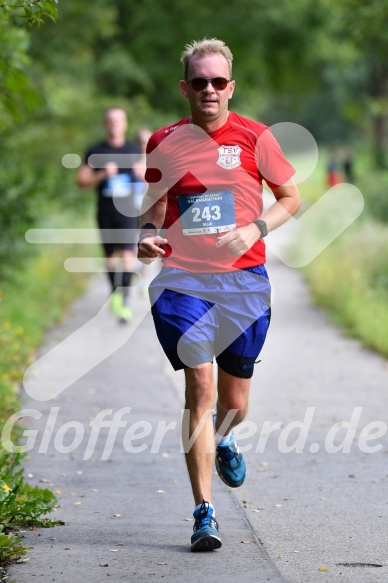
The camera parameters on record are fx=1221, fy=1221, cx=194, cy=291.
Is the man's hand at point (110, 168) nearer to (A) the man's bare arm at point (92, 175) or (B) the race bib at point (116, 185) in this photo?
(A) the man's bare arm at point (92, 175)

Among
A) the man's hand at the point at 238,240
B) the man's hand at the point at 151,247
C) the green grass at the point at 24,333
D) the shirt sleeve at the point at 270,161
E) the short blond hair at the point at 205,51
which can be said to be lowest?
the green grass at the point at 24,333

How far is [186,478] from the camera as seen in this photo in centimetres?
696

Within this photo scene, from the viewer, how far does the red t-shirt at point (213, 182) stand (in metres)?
5.55

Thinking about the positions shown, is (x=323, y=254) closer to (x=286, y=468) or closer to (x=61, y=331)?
(x=61, y=331)

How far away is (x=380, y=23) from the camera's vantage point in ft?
38.3

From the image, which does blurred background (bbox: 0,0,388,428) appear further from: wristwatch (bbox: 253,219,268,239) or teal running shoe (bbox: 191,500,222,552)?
teal running shoe (bbox: 191,500,222,552)

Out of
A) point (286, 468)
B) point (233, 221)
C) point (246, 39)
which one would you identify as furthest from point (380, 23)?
point (246, 39)

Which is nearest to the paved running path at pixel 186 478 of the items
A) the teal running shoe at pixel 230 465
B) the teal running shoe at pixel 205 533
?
the teal running shoe at pixel 205 533

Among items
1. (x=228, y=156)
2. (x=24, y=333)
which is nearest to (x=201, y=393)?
(x=228, y=156)

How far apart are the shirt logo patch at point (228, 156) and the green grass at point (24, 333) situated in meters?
1.70

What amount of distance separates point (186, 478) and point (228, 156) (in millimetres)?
2199

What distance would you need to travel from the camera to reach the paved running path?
5.12m

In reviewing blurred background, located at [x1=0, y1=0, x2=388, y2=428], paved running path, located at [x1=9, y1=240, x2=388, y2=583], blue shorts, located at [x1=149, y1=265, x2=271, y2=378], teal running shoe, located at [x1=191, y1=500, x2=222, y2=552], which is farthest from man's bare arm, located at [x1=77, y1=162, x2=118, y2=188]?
teal running shoe, located at [x1=191, y1=500, x2=222, y2=552]

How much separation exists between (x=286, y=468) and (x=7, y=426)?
1.79 metres
